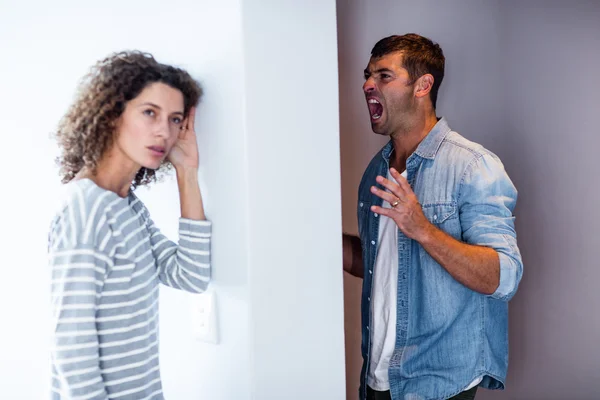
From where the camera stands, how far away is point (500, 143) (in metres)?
2.15

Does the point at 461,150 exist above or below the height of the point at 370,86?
below

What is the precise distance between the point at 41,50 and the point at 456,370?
1.30 metres

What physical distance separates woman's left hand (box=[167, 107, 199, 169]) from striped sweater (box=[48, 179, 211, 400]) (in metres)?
0.11

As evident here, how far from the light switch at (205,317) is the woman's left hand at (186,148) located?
0.27 metres

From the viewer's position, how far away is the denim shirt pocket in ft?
5.21

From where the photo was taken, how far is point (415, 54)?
1805mm

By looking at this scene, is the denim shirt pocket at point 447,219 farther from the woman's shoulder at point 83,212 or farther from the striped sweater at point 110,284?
the woman's shoulder at point 83,212

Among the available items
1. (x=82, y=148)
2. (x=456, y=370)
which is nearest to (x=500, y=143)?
(x=456, y=370)

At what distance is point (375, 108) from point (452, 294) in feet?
1.96

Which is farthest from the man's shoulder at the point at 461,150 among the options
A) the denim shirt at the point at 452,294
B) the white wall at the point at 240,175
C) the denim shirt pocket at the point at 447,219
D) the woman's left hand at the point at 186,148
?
the woman's left hand at the point at 186,148

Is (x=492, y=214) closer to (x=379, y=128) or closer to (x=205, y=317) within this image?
(x=379, y=128)

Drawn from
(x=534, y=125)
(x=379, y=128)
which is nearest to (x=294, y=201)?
(x=379, y=128)

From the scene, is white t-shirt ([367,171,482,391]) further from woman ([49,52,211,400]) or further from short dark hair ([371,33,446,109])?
woman ([49,52,211,400])

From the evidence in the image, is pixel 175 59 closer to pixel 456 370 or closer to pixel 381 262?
pixel 381 262
